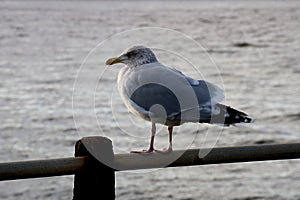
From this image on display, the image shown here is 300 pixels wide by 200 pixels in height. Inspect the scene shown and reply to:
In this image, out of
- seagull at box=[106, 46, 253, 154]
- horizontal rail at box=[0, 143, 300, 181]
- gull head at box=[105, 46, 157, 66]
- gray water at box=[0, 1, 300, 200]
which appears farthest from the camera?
gray water at box=[0, 1, 300, 200]

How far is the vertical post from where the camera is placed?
2.37 m

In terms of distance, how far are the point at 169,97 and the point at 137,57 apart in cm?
26

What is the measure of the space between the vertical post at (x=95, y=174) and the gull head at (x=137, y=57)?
2.10 feet

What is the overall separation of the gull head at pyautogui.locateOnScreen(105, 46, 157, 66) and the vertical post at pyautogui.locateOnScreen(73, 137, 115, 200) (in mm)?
640

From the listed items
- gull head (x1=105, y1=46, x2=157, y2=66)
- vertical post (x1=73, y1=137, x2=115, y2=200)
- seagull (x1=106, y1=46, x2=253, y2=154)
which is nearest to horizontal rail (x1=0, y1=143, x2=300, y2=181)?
vertical post (x1=73, y1=137, x2=115, y2=200)

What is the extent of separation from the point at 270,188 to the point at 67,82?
20.4 feet

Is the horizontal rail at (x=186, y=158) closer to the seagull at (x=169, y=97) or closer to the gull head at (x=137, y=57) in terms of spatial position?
the seagull at (x=169, y=97)

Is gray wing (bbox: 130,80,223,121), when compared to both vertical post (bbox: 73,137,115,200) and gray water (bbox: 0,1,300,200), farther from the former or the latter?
vertical post (bbox: 73,137,115,200)

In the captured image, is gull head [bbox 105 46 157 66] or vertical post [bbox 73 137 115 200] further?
gull head [bbox 105 46 157 66]

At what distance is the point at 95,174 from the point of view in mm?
2373

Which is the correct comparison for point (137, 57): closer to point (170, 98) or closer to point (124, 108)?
point (170, 98)

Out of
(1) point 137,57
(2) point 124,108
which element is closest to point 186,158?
(1) point 137,57

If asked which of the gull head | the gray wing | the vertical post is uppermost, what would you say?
the gull head

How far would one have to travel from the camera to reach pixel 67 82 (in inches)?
503
